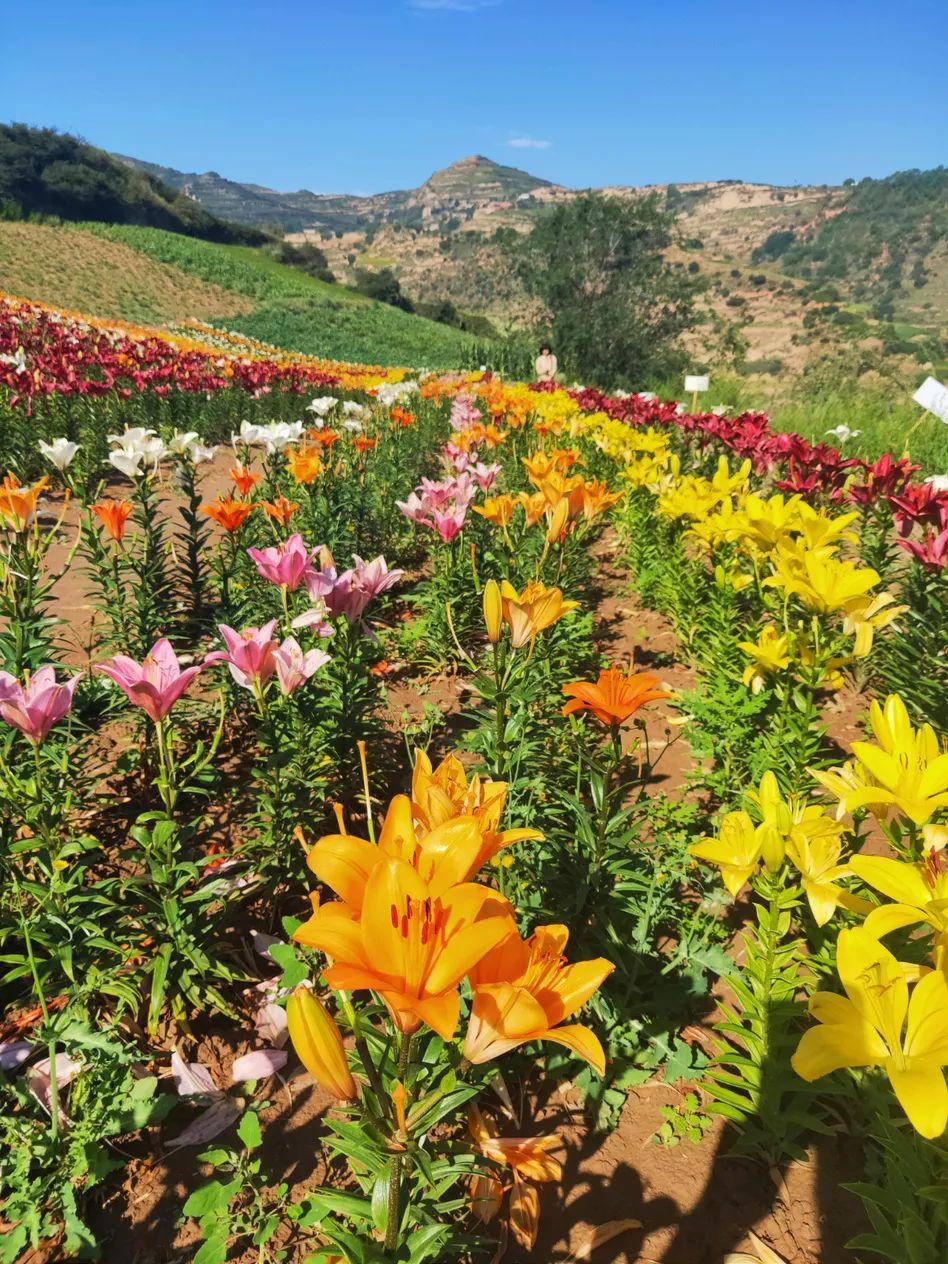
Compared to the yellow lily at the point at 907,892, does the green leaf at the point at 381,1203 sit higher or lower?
lower

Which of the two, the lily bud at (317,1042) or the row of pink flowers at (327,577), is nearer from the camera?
the lily bud at (317,1042)

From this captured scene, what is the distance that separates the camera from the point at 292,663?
165 centimetres

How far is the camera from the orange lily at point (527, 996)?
750mm

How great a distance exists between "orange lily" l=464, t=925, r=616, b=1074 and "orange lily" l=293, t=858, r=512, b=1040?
7 cm

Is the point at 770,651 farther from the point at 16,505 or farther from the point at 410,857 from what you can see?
the point at 16,505

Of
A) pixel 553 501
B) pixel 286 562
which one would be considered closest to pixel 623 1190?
pixel 286 562

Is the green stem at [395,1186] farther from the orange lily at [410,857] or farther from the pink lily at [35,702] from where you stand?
the pink lily at [35,702]

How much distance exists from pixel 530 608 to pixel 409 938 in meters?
1.09

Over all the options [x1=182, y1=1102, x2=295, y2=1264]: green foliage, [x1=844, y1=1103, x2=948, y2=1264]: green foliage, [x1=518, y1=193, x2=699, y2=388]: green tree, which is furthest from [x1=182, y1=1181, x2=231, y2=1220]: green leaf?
[x1=518, y1=193, x2=699, y2=388]: green tree

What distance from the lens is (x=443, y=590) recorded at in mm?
3732

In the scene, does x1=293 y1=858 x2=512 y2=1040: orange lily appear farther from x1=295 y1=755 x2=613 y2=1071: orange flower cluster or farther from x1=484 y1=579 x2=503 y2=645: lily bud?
x1=484 y1=579 x2=503 y2=645: lily bud

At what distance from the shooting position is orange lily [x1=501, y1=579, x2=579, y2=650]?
5.55ft

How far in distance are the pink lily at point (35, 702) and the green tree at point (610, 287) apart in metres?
26.1

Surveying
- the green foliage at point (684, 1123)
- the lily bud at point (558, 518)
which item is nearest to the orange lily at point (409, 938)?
the green foliage at point (684, 1123)
